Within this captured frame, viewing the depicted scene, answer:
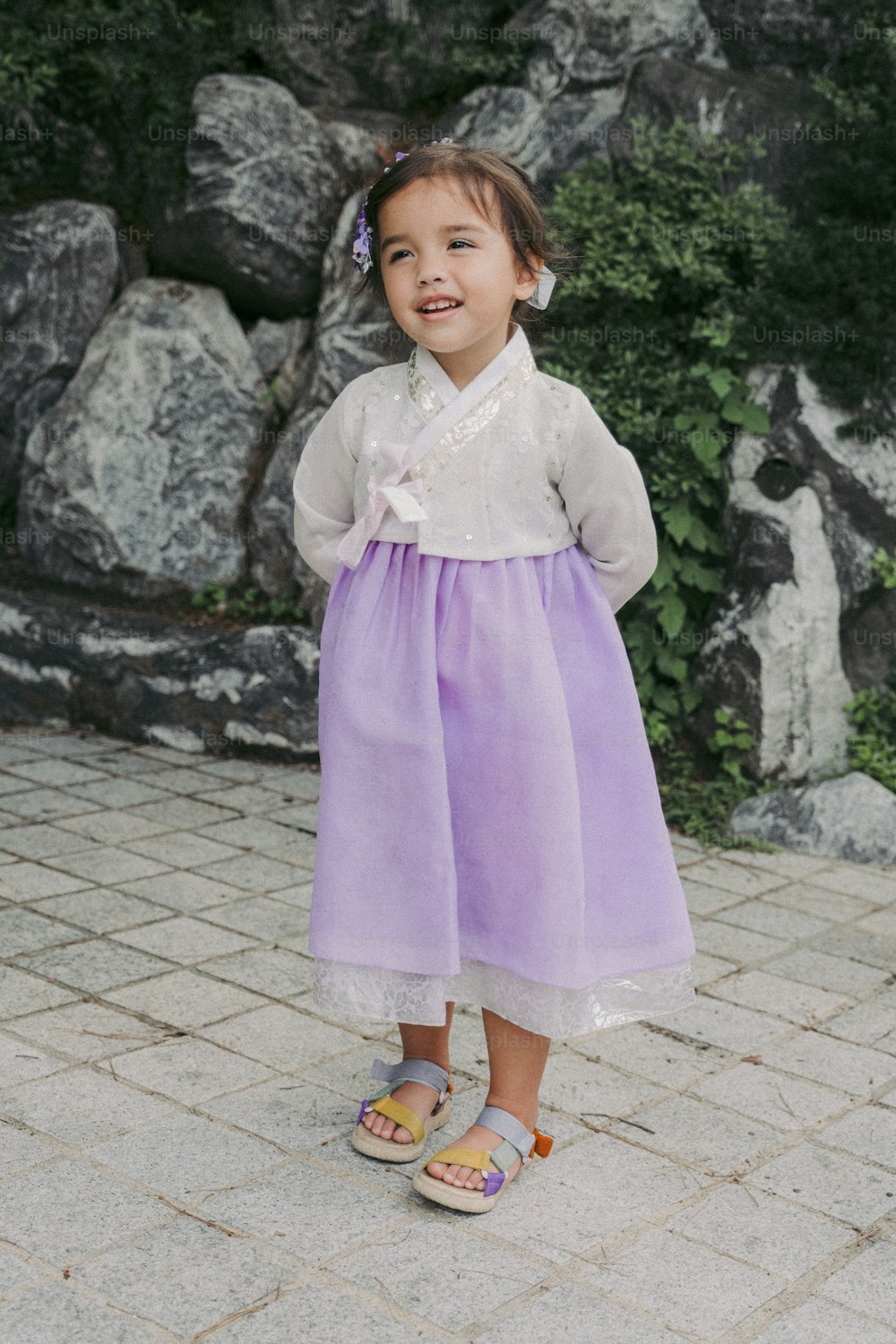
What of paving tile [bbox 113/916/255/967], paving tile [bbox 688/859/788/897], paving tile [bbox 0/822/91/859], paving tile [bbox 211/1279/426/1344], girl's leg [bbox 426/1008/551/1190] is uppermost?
girl's leg [bbox 426/1008/551/1190]

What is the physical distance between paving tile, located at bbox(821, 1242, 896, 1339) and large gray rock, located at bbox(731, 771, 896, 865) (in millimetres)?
2354

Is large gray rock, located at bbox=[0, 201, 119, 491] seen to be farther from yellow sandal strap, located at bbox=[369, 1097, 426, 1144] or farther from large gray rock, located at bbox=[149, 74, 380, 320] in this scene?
yellow sandal strap, located at bbox=[369, 1097, 426, 1144]

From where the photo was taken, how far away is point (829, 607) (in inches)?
201

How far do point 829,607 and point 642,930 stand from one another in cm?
278

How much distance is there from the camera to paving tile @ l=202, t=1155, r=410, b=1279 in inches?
91.6

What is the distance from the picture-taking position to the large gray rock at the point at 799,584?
501cm

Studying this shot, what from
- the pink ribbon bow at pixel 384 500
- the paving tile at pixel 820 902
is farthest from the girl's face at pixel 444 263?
the paving tile at pixel 820 902

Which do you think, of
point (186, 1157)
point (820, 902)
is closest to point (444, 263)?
point (186, 1157)

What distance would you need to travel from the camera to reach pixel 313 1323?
210cm

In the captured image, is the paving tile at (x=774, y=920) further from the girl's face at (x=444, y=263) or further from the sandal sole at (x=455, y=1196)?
the girl's face at (x=444, y=263)

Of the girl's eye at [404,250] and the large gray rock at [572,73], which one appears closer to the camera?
the girl's eye at [404,250]

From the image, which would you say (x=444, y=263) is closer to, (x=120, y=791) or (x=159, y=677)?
(x=120, y=791)

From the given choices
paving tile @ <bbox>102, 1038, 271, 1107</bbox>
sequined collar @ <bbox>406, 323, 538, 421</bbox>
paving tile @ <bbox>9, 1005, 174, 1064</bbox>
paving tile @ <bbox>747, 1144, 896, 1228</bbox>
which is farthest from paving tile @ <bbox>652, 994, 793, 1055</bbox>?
sequined collar @ <bbox>406, 323, 538, 421</bbox>

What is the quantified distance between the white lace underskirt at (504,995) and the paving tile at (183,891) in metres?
1.36
